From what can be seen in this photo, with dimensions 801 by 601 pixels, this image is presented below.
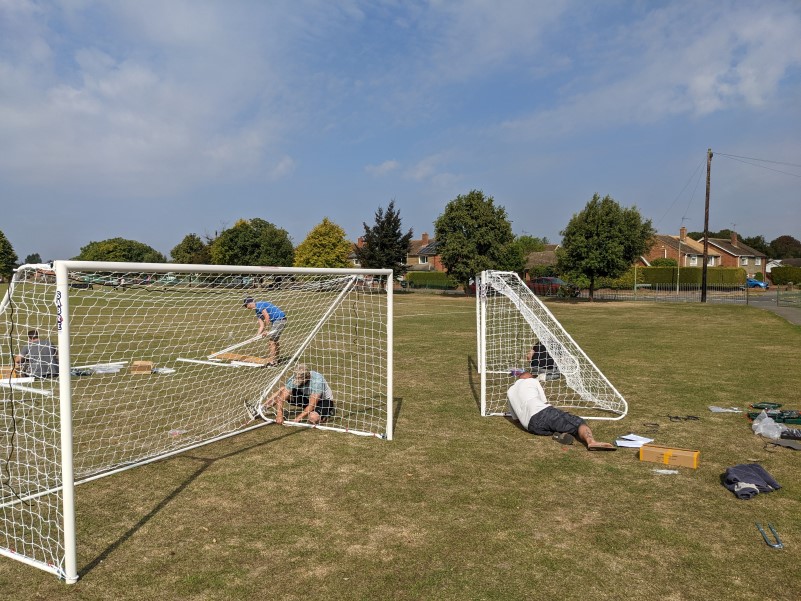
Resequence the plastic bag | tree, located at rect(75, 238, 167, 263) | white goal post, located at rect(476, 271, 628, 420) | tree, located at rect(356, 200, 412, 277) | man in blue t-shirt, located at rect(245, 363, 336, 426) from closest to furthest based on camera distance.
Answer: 1. the plastic bag
2. man in blue t-shirt, located at rect(245, 363, 336, 426)
3. white goal post, located at rect(476, 271, 628, 420)
4. tree, located at rect(356, 200, 412, 277)
5. tree, located at rect(75, 238, 167, 263)

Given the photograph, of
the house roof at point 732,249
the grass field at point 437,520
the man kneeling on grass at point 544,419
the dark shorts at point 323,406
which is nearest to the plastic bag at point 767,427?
the grass field at point 437,520

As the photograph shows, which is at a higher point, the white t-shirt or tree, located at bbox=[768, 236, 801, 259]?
tree, located at bbox=[768, 236, 801, 259]

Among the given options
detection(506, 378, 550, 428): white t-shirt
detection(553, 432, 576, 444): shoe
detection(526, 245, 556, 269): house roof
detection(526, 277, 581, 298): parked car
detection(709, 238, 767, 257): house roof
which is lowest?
detection(553, 432, 576, 444): shoe

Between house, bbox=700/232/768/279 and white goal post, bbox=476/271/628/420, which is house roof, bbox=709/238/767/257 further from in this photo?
white goal post, bbox=476/271/628/420

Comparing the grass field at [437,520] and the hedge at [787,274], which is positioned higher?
the hedge at [787,274]

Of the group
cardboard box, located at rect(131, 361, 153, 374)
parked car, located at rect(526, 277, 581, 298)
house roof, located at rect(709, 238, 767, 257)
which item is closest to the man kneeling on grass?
A: cardboard box, located at rect(131, 361, 153, 374)

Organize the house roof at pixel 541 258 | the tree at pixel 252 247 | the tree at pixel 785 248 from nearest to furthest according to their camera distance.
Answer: the tree at pixel 252 247
the house roof at pixel 541 258
the tree at pixel 785 248

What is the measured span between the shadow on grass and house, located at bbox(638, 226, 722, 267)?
67673mm

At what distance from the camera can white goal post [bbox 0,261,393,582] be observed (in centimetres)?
420

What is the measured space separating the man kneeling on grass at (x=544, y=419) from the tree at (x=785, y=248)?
127m

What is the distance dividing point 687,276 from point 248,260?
48.5m

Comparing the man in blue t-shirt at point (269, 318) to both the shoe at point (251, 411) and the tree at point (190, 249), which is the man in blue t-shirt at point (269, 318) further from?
the tree at point (190, 249)

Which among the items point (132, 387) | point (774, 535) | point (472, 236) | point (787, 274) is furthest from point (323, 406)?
point (787, 274)

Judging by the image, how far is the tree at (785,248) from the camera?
112312 mm
